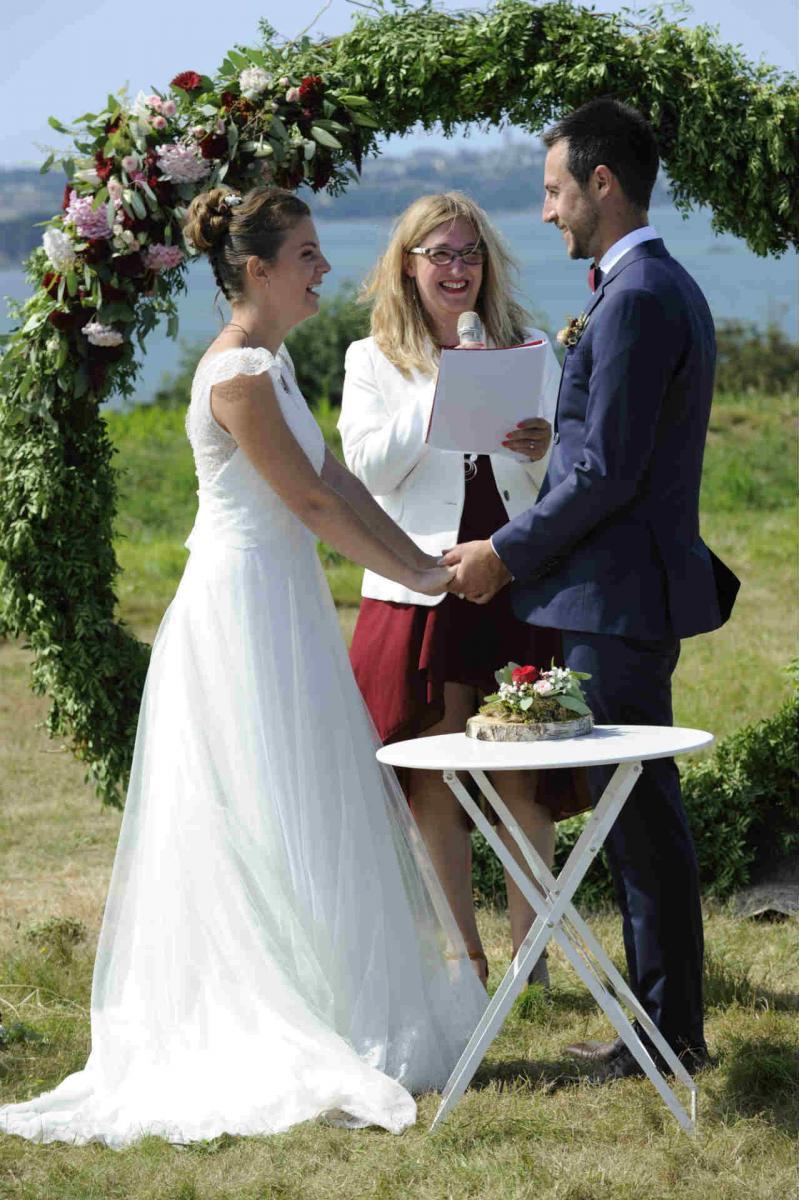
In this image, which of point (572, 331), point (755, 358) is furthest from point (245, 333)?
point (755, 358)

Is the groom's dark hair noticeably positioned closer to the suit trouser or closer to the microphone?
the microphone

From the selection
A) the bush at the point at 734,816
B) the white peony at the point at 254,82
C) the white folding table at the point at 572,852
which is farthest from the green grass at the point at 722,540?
the white folding table at the point at 572,852

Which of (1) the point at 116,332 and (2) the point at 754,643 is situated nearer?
(1) the point at 116,332

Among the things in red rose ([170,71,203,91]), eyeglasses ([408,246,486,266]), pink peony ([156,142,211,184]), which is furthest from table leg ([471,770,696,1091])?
red rose ([170,71,203,91])

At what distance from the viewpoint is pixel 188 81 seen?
516 cm

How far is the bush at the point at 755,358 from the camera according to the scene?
18703 millimetres

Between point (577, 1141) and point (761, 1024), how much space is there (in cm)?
94

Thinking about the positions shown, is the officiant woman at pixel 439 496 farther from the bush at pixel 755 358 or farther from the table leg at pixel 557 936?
the bush at pixel 755 358

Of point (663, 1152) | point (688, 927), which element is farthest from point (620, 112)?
point (663, 1152)

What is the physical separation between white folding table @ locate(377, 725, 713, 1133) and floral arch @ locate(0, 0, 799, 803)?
2.28 m

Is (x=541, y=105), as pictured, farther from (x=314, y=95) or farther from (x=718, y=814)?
(x=718, y=814)

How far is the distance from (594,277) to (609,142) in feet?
1.10

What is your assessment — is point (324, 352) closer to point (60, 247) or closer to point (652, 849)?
point (60, 247)

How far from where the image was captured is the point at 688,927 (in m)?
3.78
